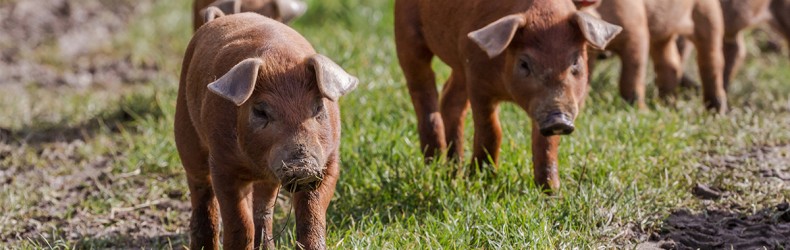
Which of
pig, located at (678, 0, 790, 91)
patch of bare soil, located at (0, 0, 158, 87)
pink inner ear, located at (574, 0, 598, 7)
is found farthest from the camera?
patch of bare soil, located at (0, 0, 158, 87)

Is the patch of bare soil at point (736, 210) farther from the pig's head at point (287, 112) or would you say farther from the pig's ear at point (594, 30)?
the pig's head at point (287, 112)

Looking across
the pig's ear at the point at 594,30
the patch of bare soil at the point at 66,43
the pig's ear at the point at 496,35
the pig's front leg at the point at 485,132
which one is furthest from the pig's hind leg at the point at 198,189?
the patch of bare soil at the point at 66,43

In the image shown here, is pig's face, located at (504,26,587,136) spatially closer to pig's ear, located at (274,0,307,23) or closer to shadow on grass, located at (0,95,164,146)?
pig's ear, located at (274,0,307,23)

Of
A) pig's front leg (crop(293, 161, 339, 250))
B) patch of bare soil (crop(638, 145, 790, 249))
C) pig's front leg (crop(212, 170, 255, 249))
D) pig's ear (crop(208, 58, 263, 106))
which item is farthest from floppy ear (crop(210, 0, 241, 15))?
patch of bare soil (crop(638, 145, 790, 249))

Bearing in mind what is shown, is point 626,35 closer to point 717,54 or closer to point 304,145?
point 717,54

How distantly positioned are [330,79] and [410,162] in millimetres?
1849

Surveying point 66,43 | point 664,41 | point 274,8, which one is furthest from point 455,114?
point 66,43

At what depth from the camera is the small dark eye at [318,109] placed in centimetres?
549

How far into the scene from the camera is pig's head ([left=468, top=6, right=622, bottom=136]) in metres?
6.26

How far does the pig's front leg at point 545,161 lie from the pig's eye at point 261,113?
1791 millimetres

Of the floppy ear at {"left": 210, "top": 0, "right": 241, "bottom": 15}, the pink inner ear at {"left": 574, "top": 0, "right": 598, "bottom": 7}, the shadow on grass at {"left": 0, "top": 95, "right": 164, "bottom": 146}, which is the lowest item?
the shadow on grass at {"left": 0, "top": 95, "right": 164, "bottom": 146}

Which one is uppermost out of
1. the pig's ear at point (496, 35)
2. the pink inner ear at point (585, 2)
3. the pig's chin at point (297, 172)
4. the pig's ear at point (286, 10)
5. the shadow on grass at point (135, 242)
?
the pig's ear at point (496, 35)

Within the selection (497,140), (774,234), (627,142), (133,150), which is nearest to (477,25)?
(497,140)

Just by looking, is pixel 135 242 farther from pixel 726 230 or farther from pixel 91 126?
pixel 726 230
